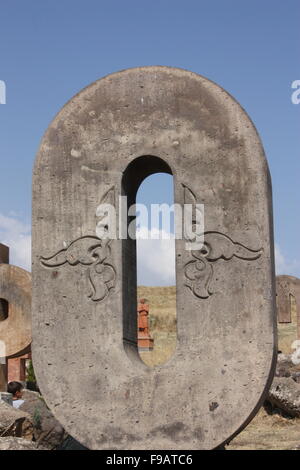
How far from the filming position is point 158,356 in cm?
2091

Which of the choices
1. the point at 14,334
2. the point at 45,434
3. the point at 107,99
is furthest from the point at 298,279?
the point at 107,99

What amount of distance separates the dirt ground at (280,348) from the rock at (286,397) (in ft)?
0.44

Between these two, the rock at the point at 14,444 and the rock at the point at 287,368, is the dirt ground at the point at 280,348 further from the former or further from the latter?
the rock at the point at 287,368

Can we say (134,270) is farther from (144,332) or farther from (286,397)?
(144,332)

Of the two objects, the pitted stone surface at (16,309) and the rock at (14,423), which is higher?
the pitted stone surface at (16,309)

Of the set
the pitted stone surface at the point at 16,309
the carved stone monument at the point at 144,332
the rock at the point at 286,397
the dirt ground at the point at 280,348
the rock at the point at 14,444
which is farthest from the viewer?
A: the carved stone monument at the point at 144,332

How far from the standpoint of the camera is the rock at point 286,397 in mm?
10477

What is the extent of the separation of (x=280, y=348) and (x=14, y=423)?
12460mm

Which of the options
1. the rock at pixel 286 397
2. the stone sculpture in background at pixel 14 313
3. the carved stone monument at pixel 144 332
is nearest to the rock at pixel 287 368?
the rock at pixel 286 397

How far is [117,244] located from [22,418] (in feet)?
9.59

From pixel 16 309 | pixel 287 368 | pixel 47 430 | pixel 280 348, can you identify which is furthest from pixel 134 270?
pixel 280 348

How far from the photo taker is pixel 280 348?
63.4 feet

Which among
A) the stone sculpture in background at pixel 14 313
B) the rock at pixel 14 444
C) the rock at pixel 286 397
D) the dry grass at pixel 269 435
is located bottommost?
the dry grass at pixel 269 435

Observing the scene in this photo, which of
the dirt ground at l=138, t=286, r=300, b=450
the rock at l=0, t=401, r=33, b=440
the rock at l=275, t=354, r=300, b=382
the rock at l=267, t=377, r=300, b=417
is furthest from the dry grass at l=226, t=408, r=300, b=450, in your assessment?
the rock at l=0, t=401, r=33, b=440
